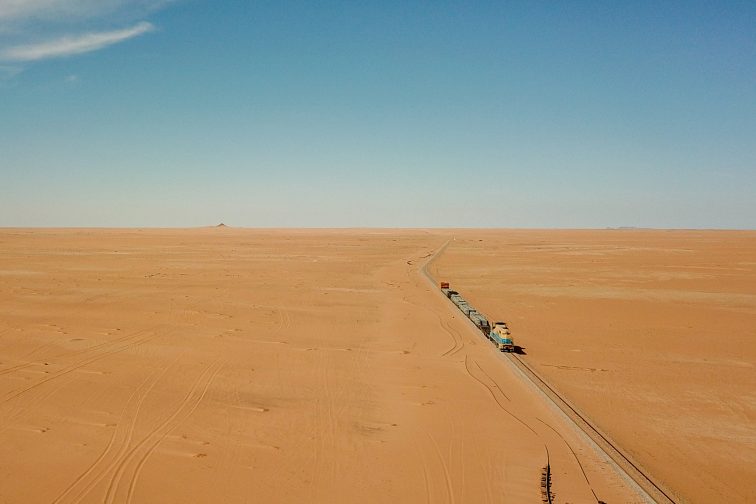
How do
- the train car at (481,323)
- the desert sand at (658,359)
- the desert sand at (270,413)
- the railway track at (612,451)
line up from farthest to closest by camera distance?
the train car at (481,323), the desert sand at (658,359), the railway track at (612,451), the desert sand at (270,413)

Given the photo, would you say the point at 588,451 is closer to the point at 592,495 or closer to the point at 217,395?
the point at 592,495

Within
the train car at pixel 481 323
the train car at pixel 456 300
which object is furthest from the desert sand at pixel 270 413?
the train car at pixel 456 300

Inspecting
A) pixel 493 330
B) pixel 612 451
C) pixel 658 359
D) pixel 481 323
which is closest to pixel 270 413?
pixel 612 451

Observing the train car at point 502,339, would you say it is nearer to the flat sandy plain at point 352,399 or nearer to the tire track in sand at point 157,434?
the flat sandy plain at point 352,399

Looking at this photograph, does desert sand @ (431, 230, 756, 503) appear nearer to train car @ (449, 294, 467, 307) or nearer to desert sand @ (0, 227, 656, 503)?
train car @ (449, 294, 467, 307)

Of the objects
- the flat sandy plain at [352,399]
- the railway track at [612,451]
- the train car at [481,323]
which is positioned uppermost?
the train car at [481,323]

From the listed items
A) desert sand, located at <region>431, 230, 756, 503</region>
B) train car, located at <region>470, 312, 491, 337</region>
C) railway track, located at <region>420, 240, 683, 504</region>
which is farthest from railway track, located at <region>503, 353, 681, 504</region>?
train car, located at <region>470, 312, 491, 337</region>
